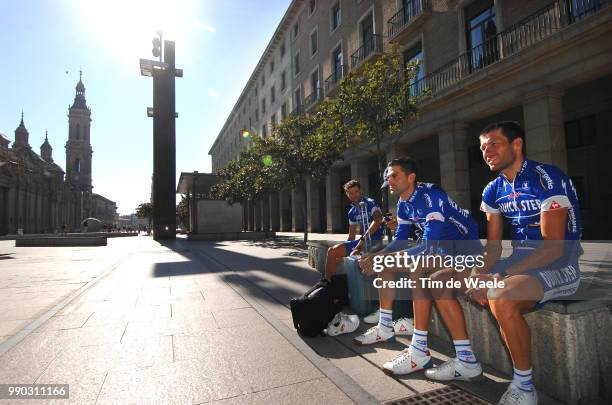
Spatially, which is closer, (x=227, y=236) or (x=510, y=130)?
(x=510, y=130)

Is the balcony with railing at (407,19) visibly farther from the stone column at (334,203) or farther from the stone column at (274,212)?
the stone column at (274,212)

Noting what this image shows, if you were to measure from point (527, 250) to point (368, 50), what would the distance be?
73.1 feet

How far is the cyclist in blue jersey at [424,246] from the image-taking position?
2686 millimetres

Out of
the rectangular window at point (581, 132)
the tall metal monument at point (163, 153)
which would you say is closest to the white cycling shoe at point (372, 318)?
the rectangular window at point (581, 132)

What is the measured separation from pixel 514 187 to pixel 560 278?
0.70 metres

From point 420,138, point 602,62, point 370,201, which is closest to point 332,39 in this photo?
point 420,138

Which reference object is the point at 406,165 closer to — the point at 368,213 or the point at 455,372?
the point at 455,372

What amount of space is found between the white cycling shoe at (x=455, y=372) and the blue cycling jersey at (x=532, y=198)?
1.08 metres

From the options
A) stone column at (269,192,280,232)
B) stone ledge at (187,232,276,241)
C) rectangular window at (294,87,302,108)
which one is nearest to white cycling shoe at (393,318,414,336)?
stone ledge at (187,232,276,241)

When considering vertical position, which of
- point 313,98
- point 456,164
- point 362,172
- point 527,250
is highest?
point 313,98

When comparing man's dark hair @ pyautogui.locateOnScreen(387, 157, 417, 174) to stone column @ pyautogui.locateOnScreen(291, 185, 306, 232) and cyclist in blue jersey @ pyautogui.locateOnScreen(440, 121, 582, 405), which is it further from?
stone column @ pyautogui.locateOnScreen(291, 185, 306, 232)

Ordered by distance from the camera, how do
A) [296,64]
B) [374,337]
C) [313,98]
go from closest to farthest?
[374,337]
[313,98]
[296,64]

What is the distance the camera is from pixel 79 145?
103 m

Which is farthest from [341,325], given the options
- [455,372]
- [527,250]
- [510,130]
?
[510,130]
